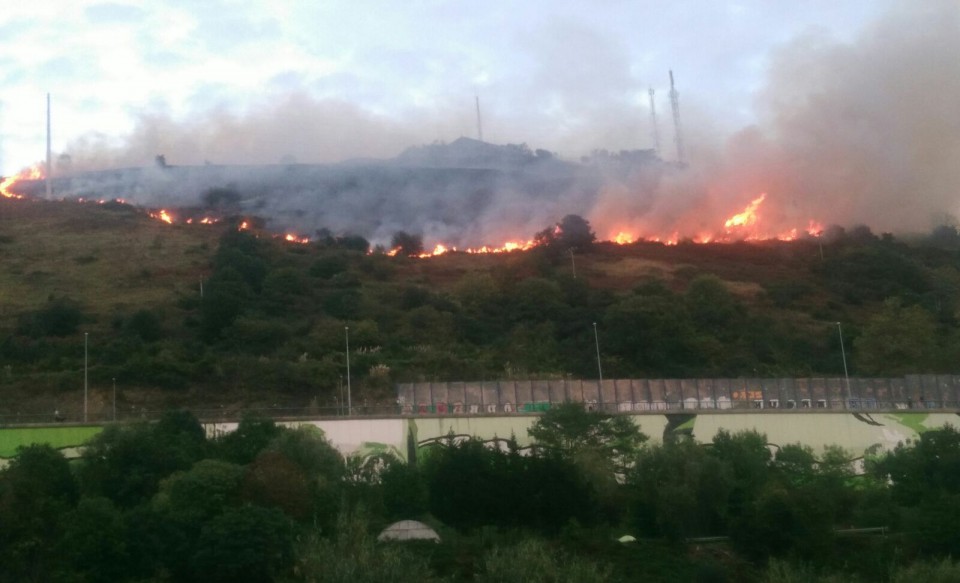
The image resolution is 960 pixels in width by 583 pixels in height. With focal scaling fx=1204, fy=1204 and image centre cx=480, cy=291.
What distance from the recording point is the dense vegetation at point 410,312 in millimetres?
74500

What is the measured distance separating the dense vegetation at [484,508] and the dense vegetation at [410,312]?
1567 centimetres

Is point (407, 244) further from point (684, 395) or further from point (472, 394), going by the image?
point (684, 395)

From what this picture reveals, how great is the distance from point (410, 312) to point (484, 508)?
40.6 m

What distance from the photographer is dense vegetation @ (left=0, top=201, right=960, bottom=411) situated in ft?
244

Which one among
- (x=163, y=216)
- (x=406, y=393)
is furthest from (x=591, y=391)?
(x=163, y=216)

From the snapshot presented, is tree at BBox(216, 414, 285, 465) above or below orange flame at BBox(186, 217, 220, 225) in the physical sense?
below

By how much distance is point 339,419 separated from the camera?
61.9m

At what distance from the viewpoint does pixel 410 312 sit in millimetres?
90062

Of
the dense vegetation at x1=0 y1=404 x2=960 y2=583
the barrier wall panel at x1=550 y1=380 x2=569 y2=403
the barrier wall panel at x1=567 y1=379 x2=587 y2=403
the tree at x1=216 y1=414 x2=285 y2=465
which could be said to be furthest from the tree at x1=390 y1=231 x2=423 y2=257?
the tree at x1=216 y1=414 x2=285 y2=465

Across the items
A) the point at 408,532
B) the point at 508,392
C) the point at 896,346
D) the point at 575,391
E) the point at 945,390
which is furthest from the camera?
the point at 896,346

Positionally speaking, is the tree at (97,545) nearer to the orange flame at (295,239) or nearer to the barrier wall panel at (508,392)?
the barrier wall panel at (508,392)

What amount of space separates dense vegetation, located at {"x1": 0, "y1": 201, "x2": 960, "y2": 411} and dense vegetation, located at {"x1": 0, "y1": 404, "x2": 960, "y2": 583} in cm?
1567

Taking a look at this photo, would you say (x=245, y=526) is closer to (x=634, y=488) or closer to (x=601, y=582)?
(x=601, y=582)

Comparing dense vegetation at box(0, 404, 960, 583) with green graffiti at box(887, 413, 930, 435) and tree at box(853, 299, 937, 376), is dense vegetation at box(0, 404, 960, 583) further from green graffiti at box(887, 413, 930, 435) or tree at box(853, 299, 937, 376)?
tree at box(853, 299, 937, 376)
